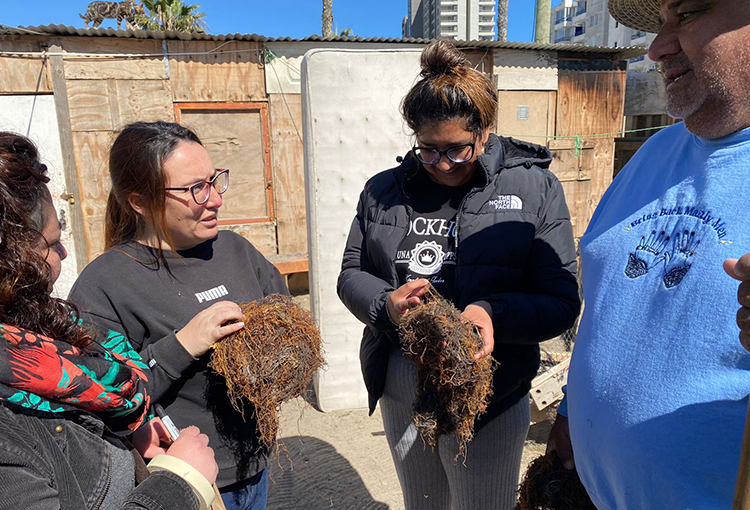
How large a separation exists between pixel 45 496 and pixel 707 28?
194 centimetres

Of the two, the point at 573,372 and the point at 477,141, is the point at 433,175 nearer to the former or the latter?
the point at 477,141

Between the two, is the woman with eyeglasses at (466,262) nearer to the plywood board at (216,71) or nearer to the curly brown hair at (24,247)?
the curly brown hair at (24,247)

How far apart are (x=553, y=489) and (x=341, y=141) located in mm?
3195

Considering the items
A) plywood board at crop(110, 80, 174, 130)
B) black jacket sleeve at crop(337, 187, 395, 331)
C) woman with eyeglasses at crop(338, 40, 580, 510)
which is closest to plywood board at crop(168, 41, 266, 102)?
plywood board at crop(110, 80, 174, 130)

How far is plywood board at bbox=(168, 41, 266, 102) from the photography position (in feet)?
22.6

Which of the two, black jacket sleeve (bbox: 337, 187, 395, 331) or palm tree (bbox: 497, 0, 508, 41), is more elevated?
palm tree (bbox: 497, 0, 508, 41)

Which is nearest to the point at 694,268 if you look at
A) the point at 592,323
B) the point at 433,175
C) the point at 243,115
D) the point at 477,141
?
the point at 592,323

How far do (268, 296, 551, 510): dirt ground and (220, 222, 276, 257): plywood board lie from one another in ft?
11.3

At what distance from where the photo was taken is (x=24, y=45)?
632 cm

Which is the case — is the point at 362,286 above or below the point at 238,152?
below

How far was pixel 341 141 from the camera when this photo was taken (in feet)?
13.8

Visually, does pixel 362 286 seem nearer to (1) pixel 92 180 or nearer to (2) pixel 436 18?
(1) pixel 92 180

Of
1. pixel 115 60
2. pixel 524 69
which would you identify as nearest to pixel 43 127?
pixel 115 60

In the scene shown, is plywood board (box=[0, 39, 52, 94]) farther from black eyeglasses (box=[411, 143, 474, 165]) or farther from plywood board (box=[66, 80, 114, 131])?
black eyeglasses (box=[411, 143, 474, 165])
